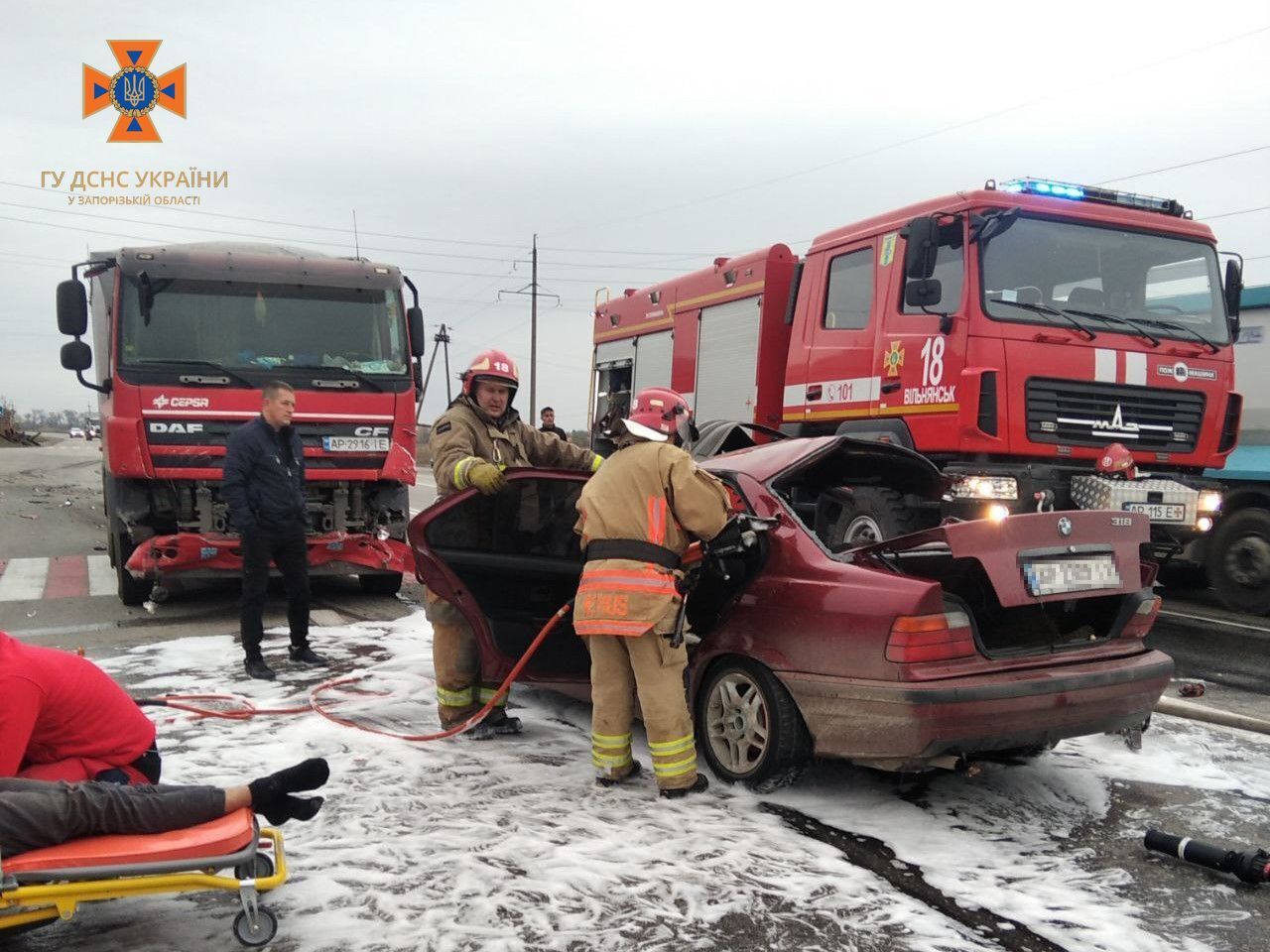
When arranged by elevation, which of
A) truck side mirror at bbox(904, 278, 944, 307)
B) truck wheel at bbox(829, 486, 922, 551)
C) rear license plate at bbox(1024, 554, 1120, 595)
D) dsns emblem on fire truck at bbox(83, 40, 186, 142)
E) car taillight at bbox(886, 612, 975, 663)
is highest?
dsns emblem on fire truck at bbox(83, 40, 186, 142)

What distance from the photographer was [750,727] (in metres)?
4.16

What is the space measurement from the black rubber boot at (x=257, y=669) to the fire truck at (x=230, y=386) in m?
2.04

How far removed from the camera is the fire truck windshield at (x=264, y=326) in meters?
8.13

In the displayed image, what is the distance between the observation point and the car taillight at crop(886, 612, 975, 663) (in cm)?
369

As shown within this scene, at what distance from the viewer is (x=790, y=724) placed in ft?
13.1

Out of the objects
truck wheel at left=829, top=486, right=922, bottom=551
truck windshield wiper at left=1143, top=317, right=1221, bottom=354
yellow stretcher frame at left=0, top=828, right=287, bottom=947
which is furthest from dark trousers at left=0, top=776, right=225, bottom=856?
truck windshield wiper at left=1143, top=317, right=1221, bottom=354

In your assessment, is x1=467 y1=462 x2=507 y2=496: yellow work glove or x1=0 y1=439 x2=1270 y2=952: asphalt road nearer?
x1=0 y1=439 x2=1270 y2=952: asphalt road

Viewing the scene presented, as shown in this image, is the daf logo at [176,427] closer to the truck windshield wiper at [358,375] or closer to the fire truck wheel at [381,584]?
the truck windshield wiper at [358,375]

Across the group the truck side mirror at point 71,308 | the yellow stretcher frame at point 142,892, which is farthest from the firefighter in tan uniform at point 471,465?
the truck side mirror at point 71,308

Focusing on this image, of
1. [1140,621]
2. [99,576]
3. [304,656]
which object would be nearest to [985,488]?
[1140,621]

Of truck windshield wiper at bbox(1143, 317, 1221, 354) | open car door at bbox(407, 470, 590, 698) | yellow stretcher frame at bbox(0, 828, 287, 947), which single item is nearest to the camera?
yellow stretcher frame at bbox(0, 828, 287, 947)

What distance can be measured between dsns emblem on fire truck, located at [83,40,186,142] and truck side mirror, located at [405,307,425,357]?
944 cm

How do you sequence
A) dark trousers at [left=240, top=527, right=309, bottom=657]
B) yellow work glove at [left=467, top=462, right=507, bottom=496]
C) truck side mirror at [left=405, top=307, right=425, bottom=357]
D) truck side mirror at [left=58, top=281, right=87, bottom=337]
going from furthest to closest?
truck side mirror at [left=405, top=307, right=425, bottom=357] < truck side mirror at [left=58, top=281, right=87, bottom=337] < dark trousers at [left=240, top=527, right=309, bottom=657] < yellow work glove at [left=467, top=462, right=507, bottom=496]

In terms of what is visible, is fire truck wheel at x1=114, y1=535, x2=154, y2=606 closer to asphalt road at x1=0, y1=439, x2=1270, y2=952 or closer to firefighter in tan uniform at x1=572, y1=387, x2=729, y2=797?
asphalt road at x1=0, y1=439, x2=1270, y2=952
